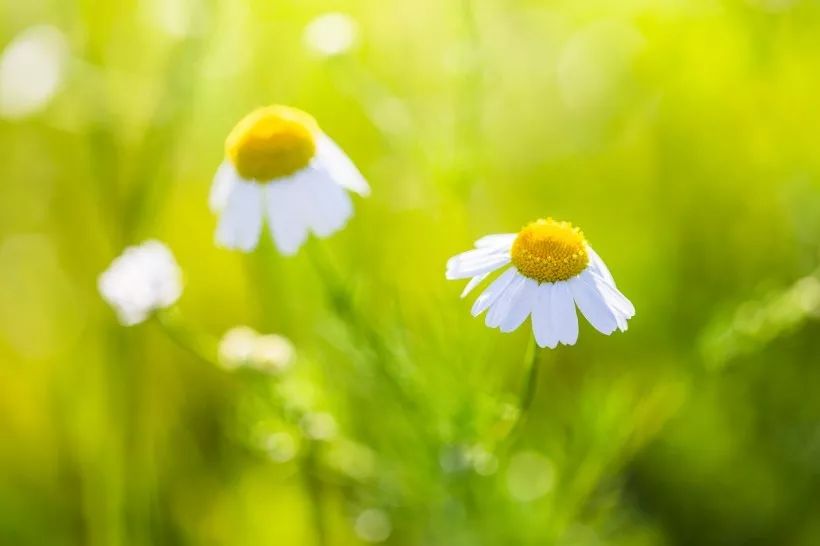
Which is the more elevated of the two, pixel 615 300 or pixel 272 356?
pixel 272 356

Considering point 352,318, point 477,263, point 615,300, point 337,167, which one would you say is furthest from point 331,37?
point 615,300

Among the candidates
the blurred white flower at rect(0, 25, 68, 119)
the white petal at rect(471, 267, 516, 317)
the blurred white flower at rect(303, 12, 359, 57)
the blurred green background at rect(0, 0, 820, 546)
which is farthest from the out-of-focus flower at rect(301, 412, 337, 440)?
the blurred white flower at rect(0, 25, 68, 119)

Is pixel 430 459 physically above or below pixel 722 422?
below

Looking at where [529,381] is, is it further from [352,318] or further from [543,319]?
[352,318]

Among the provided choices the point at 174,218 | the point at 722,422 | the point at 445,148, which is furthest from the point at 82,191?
the point at 722,422

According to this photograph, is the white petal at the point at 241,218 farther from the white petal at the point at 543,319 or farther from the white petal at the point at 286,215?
the white petal at the point at 543,319

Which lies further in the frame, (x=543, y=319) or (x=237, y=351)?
(x=237, y=351)

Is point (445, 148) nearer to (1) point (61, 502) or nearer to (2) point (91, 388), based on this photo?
(2) point (91, 388)
